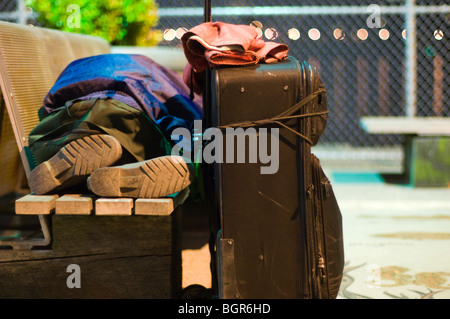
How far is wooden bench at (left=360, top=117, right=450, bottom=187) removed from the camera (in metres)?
4.72

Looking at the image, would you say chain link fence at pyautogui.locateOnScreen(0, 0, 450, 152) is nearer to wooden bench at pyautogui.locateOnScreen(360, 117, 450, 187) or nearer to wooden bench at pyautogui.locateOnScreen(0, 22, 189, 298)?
wooden bench at pyautogui.locateOnScreen(360, 117, 450, 187)

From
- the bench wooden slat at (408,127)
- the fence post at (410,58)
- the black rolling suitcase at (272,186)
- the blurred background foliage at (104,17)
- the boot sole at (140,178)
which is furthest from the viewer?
the fence post at (410,58)

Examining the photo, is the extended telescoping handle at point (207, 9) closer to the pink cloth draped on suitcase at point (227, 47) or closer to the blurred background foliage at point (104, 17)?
the pink cloth draped on suitcase at point (227, 47)

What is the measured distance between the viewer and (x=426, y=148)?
15.7 feet

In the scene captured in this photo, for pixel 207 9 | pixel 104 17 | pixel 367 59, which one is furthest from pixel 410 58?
pixel 207 9

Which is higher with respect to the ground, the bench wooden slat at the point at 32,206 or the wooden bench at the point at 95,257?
the bench wooden slat at the point at 32,206

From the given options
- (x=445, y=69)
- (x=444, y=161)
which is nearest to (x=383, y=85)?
(x=445, y=69)

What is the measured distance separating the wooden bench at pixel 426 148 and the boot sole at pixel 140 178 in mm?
3240

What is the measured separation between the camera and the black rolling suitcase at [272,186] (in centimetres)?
168

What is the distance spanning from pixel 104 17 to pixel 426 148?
9.60ft

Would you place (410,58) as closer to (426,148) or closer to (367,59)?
(367,59)

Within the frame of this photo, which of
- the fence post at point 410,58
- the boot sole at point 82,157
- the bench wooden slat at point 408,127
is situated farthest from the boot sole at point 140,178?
the fence post at point 410,58

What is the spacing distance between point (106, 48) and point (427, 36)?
4.30 metres

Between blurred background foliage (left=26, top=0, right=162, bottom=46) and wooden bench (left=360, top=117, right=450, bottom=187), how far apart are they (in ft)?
6.95
